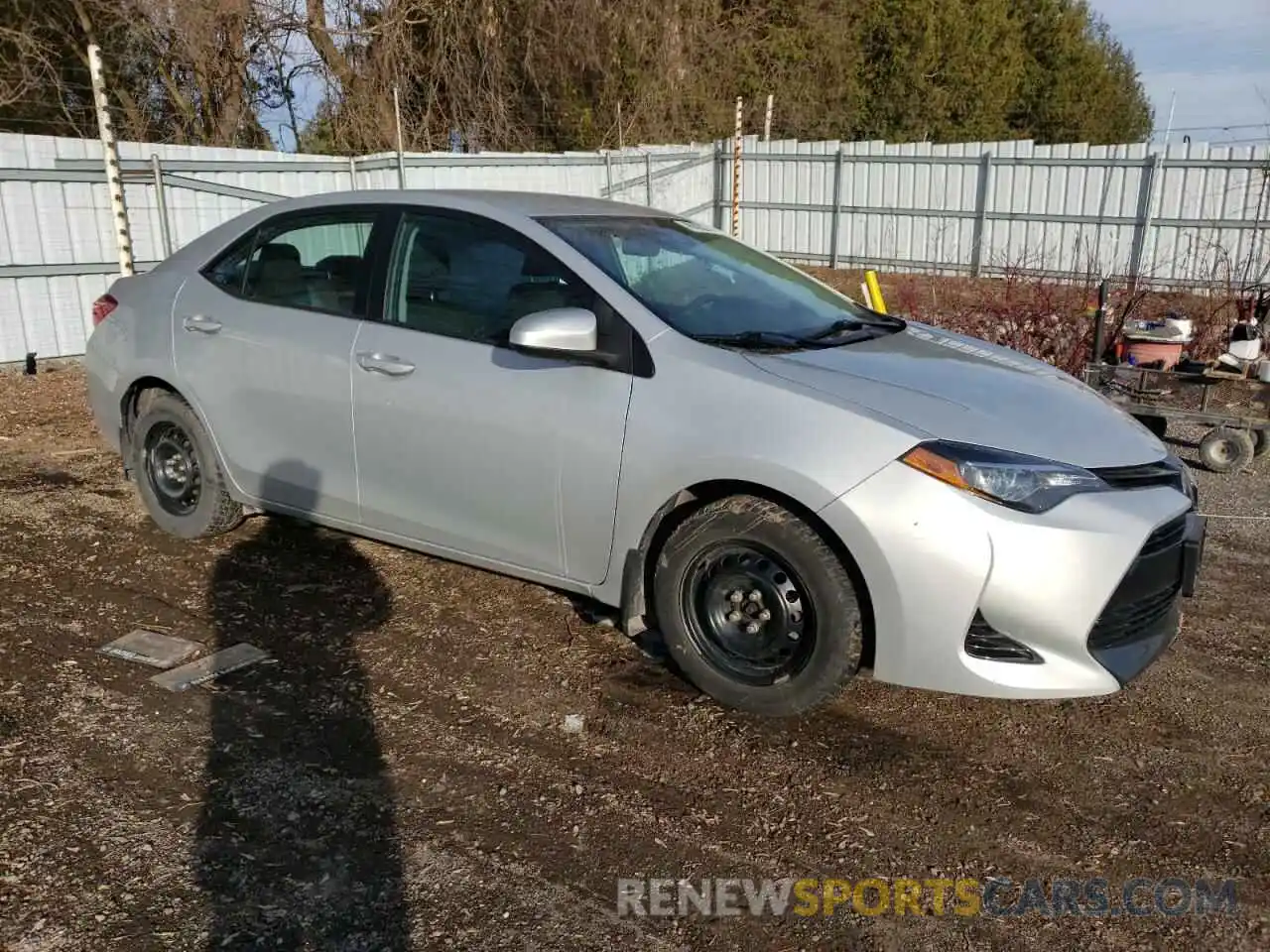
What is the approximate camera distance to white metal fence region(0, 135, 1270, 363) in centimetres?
987

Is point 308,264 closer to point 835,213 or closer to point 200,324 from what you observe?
point 200,324

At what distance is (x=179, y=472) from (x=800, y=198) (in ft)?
54.8

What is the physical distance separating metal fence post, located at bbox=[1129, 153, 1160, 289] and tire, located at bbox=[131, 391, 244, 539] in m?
15.5

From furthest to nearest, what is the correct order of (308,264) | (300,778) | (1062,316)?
1. (1062,316)
2. (308,264)
3. (300,778)


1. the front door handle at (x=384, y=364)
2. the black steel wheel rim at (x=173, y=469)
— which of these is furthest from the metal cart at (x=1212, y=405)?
the black steel wheel rim at (x=173, y=469)

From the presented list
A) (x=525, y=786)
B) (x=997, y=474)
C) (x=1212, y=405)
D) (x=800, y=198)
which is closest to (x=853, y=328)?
(x=997, y=474)

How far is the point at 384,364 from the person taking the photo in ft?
→ 13.3

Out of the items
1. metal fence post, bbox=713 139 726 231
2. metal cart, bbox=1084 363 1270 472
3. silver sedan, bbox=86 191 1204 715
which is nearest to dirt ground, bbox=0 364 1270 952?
silver sedan, bbox=86 191 1204 715

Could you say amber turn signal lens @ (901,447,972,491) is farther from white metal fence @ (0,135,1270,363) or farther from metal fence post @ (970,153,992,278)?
metal fence post @ (970,153,992,278)

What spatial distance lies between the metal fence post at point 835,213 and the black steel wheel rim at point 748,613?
17.2 m

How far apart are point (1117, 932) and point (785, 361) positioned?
187 centimetres

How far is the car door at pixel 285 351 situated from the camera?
168 inches

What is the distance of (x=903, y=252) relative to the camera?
760 inches

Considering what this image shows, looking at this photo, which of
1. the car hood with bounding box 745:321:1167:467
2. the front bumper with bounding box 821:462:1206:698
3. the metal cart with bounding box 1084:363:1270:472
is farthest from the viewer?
the metal cart with bounding box 1084:363:1270:472
